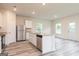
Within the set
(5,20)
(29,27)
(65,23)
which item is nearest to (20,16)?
(29,27)

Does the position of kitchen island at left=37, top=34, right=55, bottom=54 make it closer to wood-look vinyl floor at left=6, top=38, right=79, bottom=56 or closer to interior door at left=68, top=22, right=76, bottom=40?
wood-look vinyl floor at left=6, top=38, right=79, bottom=56

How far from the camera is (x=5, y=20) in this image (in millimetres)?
5609

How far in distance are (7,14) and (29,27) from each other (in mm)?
3214

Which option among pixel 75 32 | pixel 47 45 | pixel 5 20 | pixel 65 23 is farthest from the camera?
pixel 65 23

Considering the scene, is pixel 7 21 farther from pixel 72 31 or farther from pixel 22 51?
pixel 72 31

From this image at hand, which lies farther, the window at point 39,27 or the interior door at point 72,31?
the window at point 39,27

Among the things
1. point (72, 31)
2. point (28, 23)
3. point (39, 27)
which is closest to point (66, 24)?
point (72, 31)

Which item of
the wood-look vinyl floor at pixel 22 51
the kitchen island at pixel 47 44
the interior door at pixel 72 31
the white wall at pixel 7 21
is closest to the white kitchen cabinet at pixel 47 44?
the kitchen island at pixel 47 44

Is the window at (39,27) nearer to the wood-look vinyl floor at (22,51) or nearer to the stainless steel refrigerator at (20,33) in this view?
the stainless steel refrigerator at (20,33)

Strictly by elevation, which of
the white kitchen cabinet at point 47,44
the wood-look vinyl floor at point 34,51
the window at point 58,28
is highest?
the window at point 58,28

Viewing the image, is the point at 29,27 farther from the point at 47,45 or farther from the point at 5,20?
the point at 47,45

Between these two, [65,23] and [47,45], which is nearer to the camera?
[47,45]

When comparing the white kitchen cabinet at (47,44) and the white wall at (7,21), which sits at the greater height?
the white wall at (7,21)

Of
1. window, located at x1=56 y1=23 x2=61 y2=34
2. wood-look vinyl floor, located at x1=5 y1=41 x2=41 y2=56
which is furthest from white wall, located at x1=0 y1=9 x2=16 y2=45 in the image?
window, located at x1=56 y1=23 x2=61 y2=34
